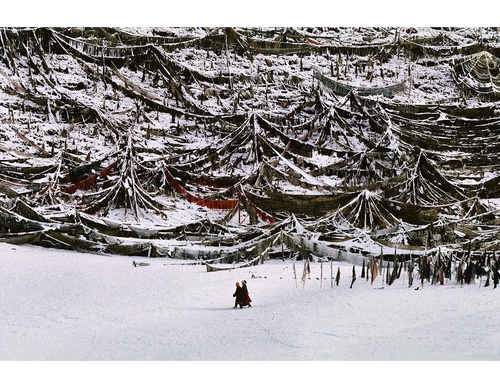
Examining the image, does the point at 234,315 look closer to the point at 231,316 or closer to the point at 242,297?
the point at 231,316

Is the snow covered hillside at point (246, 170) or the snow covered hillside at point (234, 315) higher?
the snow covered hillside at point (246, 170)

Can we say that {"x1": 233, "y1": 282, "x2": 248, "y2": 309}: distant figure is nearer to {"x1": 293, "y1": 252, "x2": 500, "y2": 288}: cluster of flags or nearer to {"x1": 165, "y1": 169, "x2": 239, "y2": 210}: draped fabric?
{"x1": 293, "y1": 252, "x2": 500, "y2": 288}: cluster of flags

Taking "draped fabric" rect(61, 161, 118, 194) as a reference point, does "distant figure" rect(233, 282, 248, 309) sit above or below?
below

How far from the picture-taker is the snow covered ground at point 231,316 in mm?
4566

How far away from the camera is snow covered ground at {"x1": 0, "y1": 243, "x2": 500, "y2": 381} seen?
4.57m

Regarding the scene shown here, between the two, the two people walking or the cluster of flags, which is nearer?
the two people walking

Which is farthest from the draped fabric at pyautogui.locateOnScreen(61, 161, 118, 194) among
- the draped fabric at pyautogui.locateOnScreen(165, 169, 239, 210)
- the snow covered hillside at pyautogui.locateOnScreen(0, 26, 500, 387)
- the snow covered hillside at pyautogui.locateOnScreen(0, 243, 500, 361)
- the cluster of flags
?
the cluster of flags

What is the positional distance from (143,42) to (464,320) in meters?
3.48

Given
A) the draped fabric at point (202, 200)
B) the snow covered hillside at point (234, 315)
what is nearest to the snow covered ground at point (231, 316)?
the snow covered hillside at point (234, 315)

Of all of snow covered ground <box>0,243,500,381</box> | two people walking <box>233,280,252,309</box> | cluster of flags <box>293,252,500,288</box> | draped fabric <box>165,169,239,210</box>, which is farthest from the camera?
draped fabric <box>165,169,239,210</box>

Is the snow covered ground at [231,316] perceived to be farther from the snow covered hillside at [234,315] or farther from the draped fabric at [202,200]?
the draped fabric at [202,200]

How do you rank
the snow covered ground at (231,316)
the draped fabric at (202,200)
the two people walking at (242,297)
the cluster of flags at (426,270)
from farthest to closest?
the draped fabric at (202,200) < the cluster of flags at (426,270) < the two people walking at (242,297) < the snow covered ground at (231,316)

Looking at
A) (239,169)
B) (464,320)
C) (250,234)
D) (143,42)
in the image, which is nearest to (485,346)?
(464,320)
